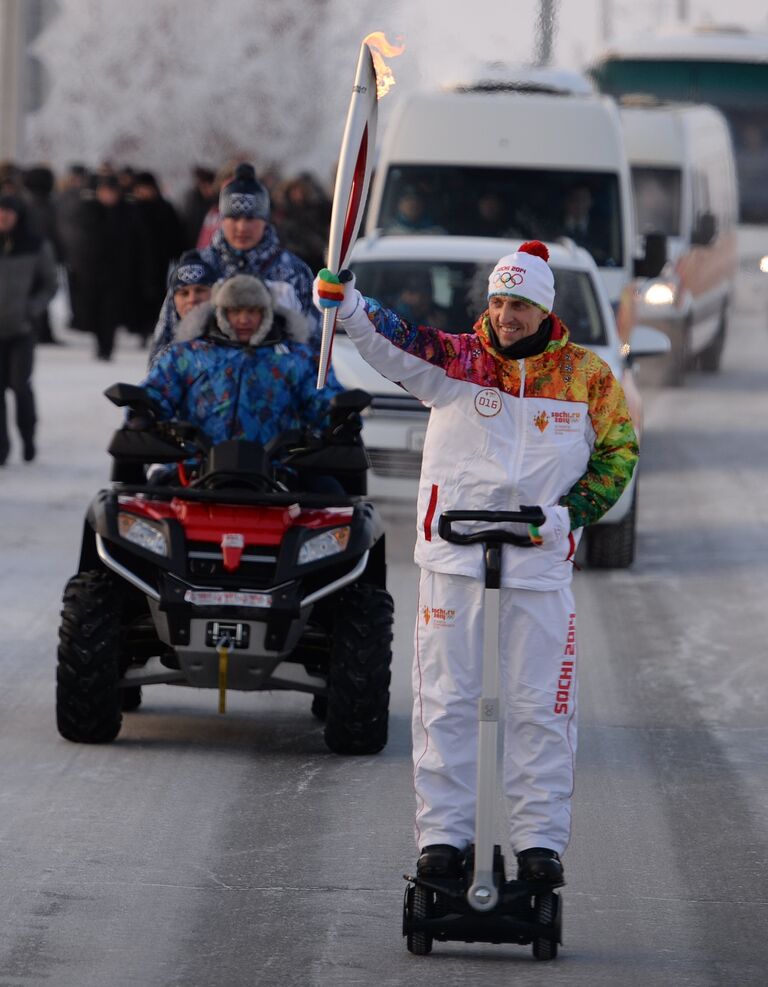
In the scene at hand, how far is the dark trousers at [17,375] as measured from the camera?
15359 mm

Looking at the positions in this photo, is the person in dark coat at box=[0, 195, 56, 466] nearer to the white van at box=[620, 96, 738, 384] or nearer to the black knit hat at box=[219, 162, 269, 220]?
the black knit hat at box=[219, 162, 269, 220]

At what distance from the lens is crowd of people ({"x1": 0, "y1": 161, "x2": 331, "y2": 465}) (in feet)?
50.7

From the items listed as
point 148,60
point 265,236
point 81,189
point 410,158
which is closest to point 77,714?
point 265,236

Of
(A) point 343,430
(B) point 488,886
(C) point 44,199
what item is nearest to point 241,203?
(A) point 343,430

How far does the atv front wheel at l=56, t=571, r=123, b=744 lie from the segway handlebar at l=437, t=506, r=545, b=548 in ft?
7.73

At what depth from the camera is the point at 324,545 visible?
784 cm

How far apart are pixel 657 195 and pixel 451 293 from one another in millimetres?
10211

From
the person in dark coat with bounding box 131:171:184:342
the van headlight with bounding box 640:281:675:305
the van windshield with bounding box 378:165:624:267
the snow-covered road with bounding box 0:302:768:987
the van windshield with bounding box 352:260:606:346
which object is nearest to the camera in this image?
the snow-covered road with bounding box 0:302:768:987

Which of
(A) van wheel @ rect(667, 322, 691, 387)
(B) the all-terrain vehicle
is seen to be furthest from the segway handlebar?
(A) van wheel @ rect(667, 322, 691, 387)

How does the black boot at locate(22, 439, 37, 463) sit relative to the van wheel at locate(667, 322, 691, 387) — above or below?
above

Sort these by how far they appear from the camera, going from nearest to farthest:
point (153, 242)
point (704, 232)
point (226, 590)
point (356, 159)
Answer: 1. point (356, 159)
2. point (226, 590)
3. point (704, 232)
4. point (153, 242)

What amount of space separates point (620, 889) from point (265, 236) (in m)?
4.94

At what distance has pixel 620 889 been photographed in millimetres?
6469

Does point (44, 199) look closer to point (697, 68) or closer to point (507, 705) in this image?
point (697, 68)
